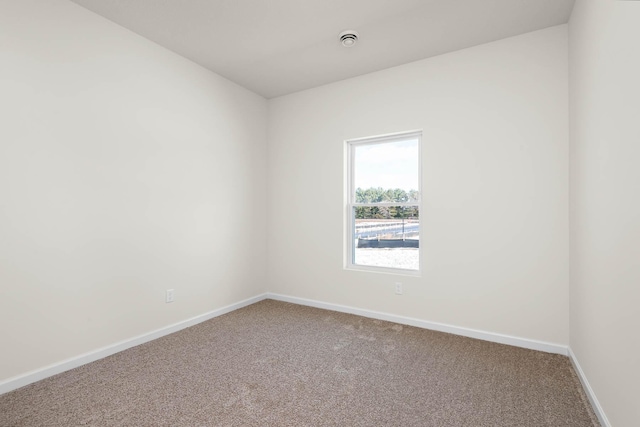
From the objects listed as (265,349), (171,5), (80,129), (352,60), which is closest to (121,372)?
(265,349)

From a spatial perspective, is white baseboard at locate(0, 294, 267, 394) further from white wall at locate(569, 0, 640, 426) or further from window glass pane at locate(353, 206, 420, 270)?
white wall at locate(569, 0, 640, 426)

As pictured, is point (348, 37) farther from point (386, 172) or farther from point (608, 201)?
point (608, 201)

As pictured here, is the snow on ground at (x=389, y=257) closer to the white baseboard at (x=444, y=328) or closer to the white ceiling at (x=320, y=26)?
the white baseboard at (x=444, y=328)

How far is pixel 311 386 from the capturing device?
6.66 ft

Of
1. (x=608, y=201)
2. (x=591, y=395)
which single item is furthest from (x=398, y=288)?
(x=608, y=201)

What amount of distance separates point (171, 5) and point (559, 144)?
10.8ft

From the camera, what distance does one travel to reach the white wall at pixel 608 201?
1.31m

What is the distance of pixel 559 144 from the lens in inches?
98.6

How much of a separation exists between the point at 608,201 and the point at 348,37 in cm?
225

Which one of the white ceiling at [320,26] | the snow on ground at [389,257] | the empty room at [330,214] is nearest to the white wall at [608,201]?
the empty room at [330,214]

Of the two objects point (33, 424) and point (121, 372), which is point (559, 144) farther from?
point (33, 424)

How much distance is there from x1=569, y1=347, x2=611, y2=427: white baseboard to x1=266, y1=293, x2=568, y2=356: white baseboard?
21 centimetres

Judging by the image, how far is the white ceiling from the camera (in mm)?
2301

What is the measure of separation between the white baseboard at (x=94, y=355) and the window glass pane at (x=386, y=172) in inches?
86.3
